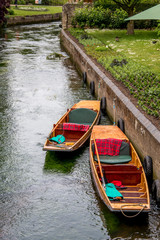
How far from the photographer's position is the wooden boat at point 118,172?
11038mm

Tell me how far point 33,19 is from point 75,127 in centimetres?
5011

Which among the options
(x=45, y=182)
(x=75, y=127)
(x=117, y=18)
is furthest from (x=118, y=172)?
(x=117, y=18)

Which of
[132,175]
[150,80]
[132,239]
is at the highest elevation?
[150,80]

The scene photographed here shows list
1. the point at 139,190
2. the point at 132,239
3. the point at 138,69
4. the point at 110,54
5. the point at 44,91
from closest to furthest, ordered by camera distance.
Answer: the point at 132,239 → the point at 139,190 → the point at 138,69 → the point at 44,91 → the point at 110,54

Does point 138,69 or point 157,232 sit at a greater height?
point 138,69

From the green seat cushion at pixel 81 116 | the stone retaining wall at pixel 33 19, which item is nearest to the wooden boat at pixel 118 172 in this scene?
the green seat cushion at pixel 81 116

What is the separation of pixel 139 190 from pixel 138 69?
451 inches

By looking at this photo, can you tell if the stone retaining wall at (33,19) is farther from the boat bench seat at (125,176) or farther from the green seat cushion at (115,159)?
the boat bench seat at (125,176)

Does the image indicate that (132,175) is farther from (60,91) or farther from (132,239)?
(60,91)

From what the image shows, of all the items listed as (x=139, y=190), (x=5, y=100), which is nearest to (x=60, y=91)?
(x=5, y=100)

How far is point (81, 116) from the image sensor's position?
18.1m

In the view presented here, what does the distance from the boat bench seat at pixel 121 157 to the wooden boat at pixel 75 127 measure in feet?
4.82

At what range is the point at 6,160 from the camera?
15430 millimetres

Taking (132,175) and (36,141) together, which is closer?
(132,175)
